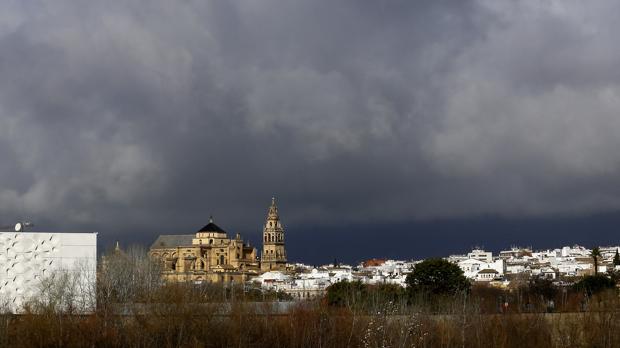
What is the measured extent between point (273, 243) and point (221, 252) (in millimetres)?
10397

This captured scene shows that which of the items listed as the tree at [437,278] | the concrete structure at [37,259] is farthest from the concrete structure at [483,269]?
the concrete structure at [37,259]

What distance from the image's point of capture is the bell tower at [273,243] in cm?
14100

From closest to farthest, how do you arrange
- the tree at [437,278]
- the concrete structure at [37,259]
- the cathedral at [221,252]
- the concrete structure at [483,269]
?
the concrete structure at [37,259], the tree at [437,278], the cathedral at [221,252], the concrete structure at [483,269]

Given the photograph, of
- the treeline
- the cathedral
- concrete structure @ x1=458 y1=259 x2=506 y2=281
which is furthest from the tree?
concrete structure @ x1=458 y1=259 x2=506 y2=281

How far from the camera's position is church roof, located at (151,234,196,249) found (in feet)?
449

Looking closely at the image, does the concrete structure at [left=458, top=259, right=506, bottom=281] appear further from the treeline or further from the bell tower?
the treeline

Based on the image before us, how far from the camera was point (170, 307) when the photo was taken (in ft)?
122

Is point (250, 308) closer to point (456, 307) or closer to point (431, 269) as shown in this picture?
point (456, 307)

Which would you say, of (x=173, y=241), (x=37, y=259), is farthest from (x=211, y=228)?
(x=37, y=259)

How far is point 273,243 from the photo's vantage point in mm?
141750

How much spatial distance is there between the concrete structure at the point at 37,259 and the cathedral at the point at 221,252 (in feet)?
242

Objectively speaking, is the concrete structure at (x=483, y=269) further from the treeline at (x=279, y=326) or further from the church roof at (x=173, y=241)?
the treeline at (x=279, y=326)

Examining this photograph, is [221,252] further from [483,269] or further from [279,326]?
[279,326]

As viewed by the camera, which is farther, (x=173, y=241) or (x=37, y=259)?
(x=173, y=241)
